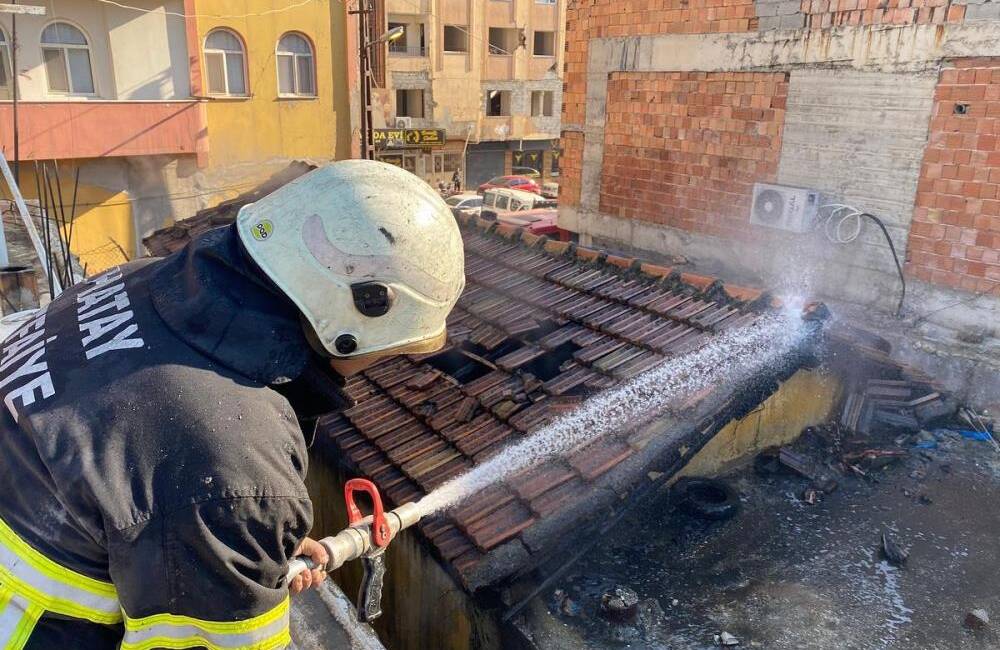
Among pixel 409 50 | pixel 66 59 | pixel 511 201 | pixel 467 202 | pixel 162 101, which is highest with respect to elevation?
pixel 409 50

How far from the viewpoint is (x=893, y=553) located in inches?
185

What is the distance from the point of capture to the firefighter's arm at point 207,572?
5.88 ft

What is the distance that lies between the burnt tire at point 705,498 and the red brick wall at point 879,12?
5.40 m

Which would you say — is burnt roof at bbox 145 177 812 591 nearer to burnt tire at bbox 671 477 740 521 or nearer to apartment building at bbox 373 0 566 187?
burnt tire at bbox 671 477 740 521

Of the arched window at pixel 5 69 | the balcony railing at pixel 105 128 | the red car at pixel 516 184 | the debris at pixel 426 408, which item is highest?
the arched window at pixel 5 69

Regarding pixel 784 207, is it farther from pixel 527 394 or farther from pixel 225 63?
pixel 225 63

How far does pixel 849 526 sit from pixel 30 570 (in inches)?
198

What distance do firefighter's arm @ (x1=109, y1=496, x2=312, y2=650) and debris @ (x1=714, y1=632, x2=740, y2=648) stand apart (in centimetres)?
283

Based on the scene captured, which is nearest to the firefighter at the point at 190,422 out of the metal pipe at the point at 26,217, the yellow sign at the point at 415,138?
the metal pipe at the point at 26,217

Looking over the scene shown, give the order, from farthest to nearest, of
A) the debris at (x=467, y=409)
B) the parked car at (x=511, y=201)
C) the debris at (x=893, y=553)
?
the parked car at (x=511, y=201) < the debris at (x=467, y=409) < the debris at (x=893, y=553)

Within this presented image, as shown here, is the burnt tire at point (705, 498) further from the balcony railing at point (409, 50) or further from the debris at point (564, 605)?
the balcony railing at point (409, 50)

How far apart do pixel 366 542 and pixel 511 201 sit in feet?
86.6

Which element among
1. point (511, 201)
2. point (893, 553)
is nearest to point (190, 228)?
point (893, 553)

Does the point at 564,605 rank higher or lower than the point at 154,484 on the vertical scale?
lower
